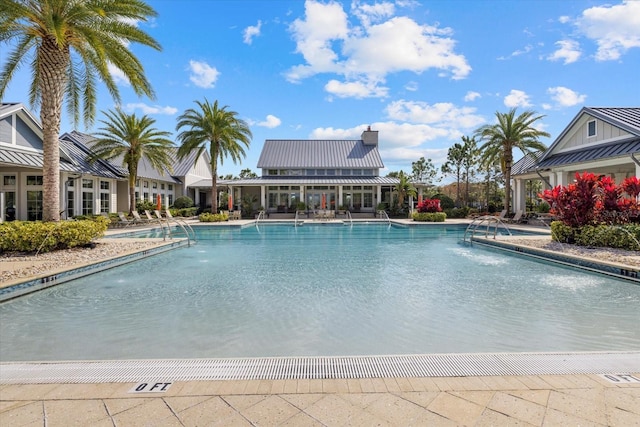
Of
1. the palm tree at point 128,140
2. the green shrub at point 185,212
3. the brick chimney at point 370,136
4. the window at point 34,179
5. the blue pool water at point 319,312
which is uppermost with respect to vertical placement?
the brick chimney at point 370,136

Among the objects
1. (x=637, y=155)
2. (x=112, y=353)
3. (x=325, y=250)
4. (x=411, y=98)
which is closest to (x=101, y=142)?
(x=325, y=250)

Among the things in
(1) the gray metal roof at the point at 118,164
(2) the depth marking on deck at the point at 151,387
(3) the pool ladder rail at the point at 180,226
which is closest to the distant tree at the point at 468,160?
(3) the pool ladder rail at the point at 180,226

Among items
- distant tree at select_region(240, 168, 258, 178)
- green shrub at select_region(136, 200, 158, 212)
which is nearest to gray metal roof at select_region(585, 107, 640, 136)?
green shrub at select_region(136, 200, 158, 212)

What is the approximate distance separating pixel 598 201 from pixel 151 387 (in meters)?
13.1

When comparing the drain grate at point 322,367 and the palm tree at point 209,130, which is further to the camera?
the palm tree at point 209,130

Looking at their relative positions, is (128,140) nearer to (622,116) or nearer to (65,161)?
(65,161)

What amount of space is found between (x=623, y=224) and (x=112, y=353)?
13.0 metres

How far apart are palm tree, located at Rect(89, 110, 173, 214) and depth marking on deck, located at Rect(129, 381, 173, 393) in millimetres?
22706

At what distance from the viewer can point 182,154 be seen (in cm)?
2464

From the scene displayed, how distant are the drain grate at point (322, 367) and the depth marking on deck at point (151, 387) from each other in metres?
0.10

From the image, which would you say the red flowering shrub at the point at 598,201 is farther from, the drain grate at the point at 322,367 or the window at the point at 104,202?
the window at the point at 104,202

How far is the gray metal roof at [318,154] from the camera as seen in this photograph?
33812 mm

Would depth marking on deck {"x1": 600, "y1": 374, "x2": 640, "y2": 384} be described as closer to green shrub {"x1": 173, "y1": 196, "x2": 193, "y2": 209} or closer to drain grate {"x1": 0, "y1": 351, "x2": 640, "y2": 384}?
drain grate {"x1": 0, "y1": 351, "x2": 640, "y2": 384}

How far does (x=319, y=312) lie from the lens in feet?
17.7
